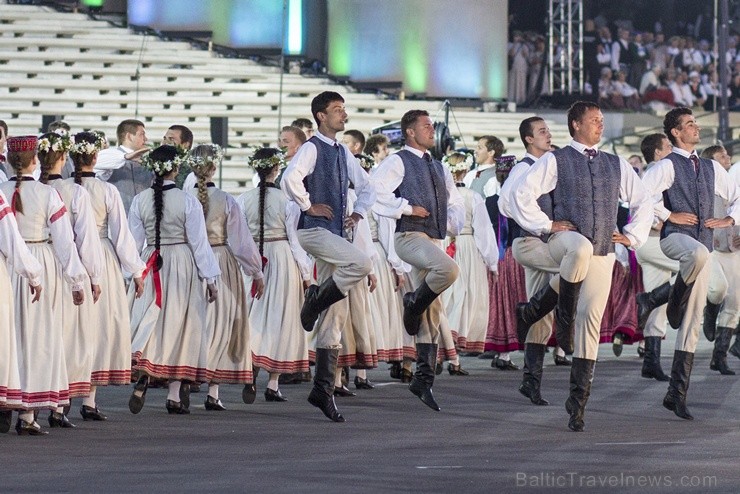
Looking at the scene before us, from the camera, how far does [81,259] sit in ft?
27.0

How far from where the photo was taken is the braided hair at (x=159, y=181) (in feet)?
29.8

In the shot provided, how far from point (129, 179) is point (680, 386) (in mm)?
4894

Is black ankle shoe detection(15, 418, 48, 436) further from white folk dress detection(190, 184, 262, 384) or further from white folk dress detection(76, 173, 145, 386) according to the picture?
white folk dress detection(190, 184, 262, 384)

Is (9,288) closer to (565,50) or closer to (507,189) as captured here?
(507,189)

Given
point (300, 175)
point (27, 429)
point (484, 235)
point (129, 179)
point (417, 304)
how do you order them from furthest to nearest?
point (484, 235)
point (129, 179)
point (417, 304)
point (300, 175)
point (27, 429)

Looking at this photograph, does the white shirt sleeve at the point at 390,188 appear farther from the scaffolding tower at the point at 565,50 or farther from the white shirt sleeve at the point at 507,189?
the scaffolding tower at the point at 565,50

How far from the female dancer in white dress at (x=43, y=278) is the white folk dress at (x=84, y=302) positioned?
124mm

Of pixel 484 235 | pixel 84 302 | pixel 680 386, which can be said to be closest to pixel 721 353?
pixel 484 235

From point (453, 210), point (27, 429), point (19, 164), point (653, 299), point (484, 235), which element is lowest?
point (27, 429)

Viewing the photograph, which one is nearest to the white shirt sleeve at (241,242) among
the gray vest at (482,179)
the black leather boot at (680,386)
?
the black leather boot at (680,386)

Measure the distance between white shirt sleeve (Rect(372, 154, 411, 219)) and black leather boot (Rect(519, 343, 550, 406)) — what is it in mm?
1193

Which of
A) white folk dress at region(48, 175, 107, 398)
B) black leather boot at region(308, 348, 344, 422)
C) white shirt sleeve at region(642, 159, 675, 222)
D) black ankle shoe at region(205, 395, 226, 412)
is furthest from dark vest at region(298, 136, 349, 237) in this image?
white shirt sleeve at region(642, 159, 675, 222)

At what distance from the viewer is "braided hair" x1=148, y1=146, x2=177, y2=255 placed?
29.8 ft

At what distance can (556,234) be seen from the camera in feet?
26.8
